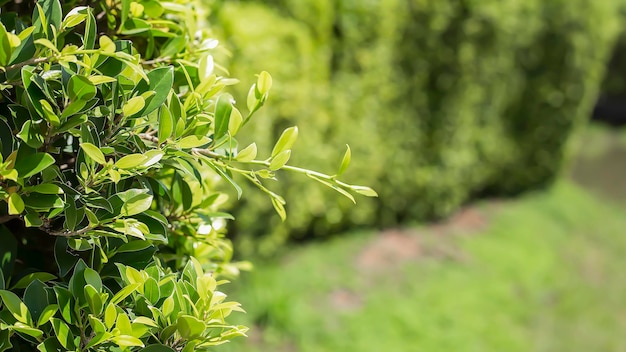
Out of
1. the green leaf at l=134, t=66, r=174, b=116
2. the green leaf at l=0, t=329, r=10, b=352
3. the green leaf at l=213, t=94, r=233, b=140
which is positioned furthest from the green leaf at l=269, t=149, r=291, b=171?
the green leaf at l=0, t=329, r=10, b=352

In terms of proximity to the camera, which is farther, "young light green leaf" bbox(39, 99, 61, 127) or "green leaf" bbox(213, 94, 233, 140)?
"green leaf" bbox(213, 94, 233, 140)

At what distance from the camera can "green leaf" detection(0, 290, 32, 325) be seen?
1046mm

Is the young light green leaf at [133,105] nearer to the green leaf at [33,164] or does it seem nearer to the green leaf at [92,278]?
the green leaf at [33,164]

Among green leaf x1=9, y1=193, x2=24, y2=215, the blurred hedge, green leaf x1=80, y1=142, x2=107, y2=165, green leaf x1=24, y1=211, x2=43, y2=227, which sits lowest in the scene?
the blurred hedge

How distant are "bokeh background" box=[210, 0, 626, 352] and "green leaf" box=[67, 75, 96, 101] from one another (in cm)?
324

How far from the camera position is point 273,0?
18.8 ft

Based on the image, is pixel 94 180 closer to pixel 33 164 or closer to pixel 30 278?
pixel 33 164

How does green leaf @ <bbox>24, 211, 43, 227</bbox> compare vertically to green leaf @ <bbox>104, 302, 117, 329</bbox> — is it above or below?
above

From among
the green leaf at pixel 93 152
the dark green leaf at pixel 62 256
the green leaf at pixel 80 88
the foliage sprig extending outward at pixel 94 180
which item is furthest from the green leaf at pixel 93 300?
the green leaf at pixel 80 88

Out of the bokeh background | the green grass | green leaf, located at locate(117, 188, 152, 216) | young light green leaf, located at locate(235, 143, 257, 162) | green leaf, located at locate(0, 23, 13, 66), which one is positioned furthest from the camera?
the bokeh background

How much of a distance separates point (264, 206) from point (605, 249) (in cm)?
697

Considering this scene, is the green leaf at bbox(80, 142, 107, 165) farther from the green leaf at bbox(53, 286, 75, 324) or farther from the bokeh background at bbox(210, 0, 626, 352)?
the bokeh background at bbox(210, 0, 626, 352)

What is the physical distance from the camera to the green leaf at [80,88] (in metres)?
1.05

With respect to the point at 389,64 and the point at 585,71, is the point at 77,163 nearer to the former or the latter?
the point at 389,64
